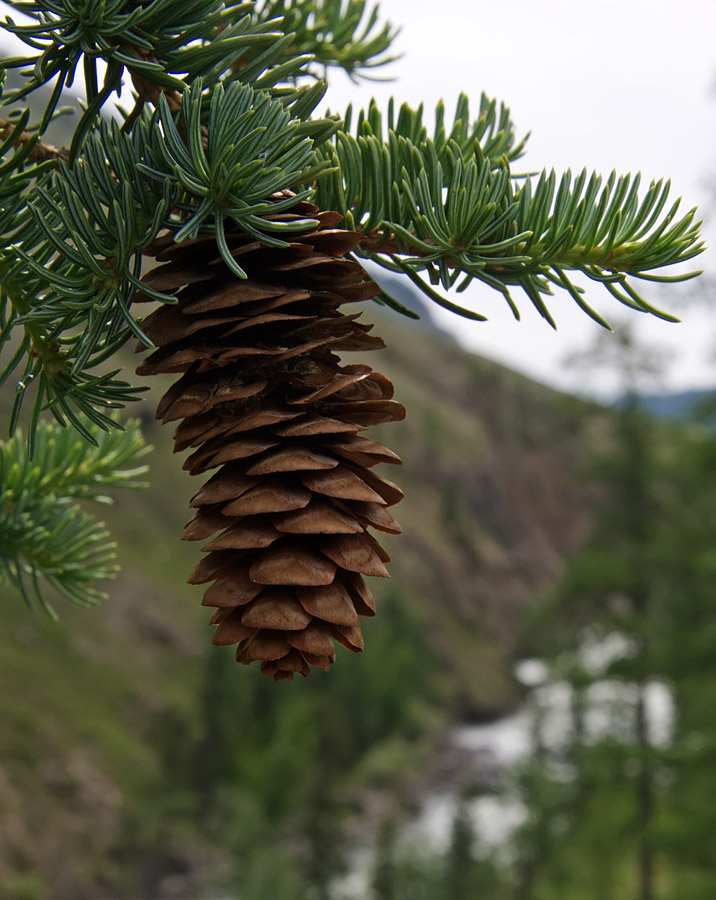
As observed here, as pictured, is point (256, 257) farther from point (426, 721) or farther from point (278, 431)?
point (426, 721)

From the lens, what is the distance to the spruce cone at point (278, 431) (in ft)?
1.82

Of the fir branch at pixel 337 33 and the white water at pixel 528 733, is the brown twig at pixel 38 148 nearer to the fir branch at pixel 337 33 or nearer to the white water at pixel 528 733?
the fir branch at pixel 337 33

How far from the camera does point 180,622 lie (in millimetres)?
28781

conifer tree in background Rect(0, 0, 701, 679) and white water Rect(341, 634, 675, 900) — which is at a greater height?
conifer tree in background Rect(0, 0, 701, 679)

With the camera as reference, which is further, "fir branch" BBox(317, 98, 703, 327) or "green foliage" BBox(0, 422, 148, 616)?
"green foliage" BBox(0, 422, 148, 616)

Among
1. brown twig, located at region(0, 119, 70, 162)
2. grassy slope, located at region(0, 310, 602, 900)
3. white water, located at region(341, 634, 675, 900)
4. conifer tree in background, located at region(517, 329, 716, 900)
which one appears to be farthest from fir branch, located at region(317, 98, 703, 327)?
white water, located at region(341, 634, 675, 900)

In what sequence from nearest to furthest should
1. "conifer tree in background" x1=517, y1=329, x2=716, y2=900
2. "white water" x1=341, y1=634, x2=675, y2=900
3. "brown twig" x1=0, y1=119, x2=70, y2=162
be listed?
"brown twig" x1=0, y1=119, x2=70, y2=162 → "conifer tree in background" x1=517, y1=329, x2=716, y2=900 → "white water" x1=341, y1=634, x2=675, y2=900

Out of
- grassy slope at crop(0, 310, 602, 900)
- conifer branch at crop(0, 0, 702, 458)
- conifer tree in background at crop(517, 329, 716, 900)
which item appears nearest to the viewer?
conifer branch at crop(0, 0, 702, 458)

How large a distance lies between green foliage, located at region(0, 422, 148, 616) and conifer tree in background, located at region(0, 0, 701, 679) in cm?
31

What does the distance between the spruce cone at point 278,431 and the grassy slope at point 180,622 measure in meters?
3.32

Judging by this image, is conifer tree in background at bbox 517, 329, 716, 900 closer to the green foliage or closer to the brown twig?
the green foliage

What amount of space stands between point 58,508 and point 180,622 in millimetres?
29018

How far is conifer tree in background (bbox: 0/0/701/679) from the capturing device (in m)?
0.54

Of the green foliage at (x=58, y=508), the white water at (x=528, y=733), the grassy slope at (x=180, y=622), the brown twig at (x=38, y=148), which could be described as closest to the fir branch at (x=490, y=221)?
the brown twig at (x=38, y=148)
